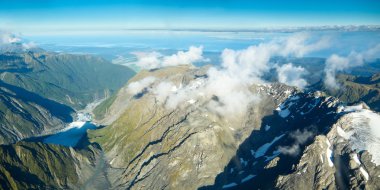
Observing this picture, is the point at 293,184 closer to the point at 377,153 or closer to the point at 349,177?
the point at 349,177

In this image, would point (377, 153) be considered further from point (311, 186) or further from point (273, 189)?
point (273, 189)

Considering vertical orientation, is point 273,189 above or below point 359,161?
below

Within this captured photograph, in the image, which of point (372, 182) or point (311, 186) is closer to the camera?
point (372, 182)

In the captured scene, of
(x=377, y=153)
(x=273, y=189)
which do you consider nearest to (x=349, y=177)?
(x=377, y=153)

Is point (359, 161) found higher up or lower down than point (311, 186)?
higher up

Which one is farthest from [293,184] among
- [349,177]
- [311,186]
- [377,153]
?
[377,153]

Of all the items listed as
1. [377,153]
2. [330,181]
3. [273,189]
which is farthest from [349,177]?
[273,189]

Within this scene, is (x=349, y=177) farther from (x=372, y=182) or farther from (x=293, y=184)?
(x=293, y=184)
